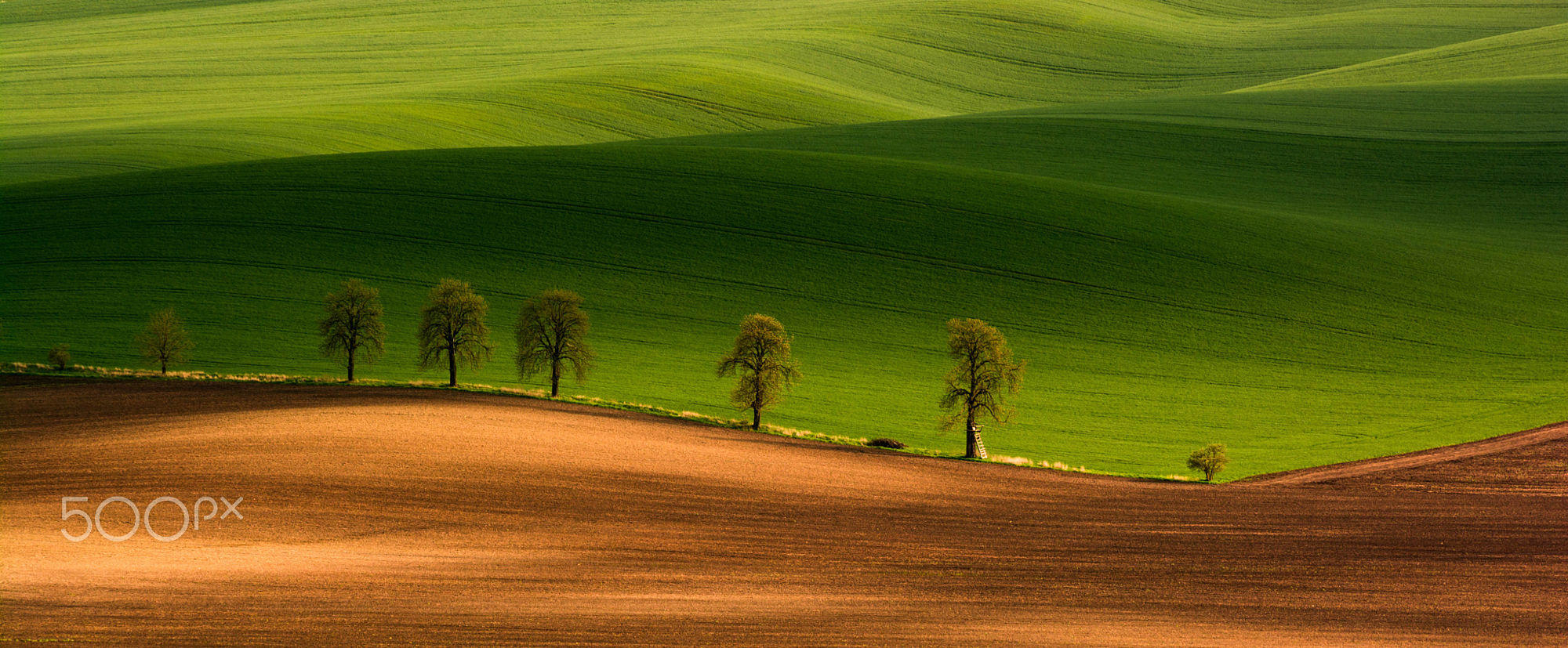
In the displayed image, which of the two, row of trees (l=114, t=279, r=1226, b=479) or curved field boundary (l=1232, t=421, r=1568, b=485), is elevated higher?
row of trees (l=114, t=279, r=1226, b=479)

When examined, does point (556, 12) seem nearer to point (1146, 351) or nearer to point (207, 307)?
point (207, 307)

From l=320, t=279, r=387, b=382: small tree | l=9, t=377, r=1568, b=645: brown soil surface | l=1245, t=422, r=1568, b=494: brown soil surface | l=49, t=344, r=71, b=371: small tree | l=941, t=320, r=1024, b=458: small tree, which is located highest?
l=320, t=279, r=387, b=382: small tree

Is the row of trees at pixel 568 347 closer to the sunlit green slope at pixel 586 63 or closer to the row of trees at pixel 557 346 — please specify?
the row of trees at pixel 557 346

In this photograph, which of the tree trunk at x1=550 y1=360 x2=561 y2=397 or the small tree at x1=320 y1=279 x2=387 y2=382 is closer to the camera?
the tree trunk at x1=550 y1=360 x2=561 y2=397

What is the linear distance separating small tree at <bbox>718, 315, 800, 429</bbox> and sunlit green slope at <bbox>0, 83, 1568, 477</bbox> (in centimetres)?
200

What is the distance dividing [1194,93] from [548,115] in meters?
44.7

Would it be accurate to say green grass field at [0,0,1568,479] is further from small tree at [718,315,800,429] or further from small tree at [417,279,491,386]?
small tree at [417,279,491,386]

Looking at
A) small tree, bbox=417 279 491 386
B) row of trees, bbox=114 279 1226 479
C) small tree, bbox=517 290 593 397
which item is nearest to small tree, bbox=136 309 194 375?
row of trees, bbox=114 279 1226 479

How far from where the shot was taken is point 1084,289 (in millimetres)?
43500

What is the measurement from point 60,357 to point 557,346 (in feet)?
43.7

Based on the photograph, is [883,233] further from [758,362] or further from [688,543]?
[688,543]

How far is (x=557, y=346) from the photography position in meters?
32.5

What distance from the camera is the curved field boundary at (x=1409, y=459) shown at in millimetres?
27891

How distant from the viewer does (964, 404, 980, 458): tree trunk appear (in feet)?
96.8
